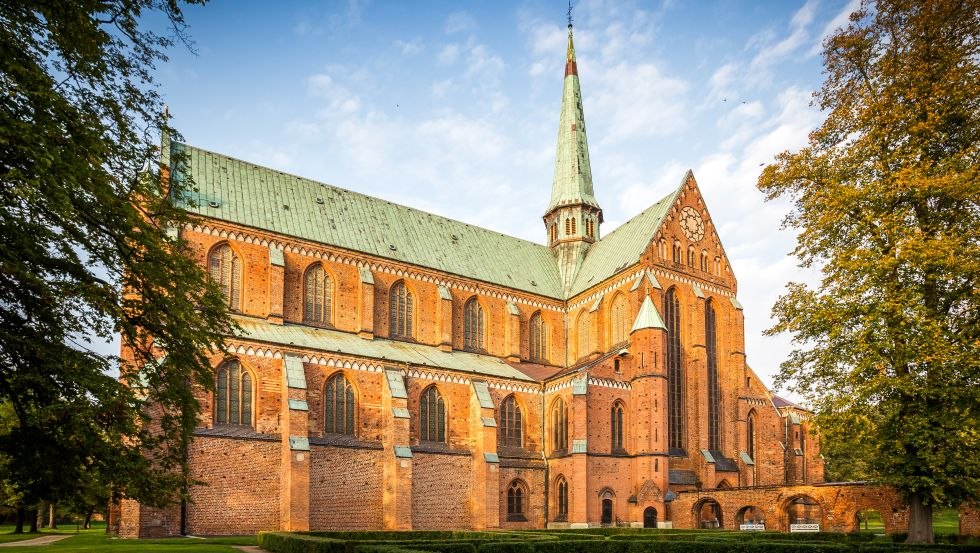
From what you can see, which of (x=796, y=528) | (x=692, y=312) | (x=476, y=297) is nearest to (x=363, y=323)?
(x=476, y=297)

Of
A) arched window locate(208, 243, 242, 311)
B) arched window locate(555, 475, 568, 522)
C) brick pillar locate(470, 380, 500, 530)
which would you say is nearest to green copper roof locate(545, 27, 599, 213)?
brick pillar locate(470, 380, 500, 530)

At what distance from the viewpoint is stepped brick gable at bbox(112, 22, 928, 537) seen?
3344 centimetres

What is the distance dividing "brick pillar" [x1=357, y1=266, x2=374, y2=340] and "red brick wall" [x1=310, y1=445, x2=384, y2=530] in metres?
7.47

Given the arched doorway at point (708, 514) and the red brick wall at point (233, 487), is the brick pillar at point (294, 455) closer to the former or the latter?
the red brick wall at point (233, 487)

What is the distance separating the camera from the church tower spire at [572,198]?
178 ft

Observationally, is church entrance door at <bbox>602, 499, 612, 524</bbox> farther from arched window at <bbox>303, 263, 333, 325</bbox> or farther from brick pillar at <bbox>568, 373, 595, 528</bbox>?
arched window at <bbox>303, 263, 333, 325</bbox>

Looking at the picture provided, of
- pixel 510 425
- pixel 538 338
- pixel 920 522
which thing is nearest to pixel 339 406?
pixel 510 425

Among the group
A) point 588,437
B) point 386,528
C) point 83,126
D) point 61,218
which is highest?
point 83,126

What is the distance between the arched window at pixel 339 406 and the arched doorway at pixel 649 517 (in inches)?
643

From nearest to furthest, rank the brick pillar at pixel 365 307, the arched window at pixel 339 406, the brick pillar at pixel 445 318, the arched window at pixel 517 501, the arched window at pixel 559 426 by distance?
the arched window at pixel 339 406 < the arched window at pixel 517 501 < the brick pillar at pixel 365 307 < the arched window at pixel 559 426 < the brick pillar at pixel 445 318

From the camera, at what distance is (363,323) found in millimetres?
41062

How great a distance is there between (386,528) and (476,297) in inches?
655

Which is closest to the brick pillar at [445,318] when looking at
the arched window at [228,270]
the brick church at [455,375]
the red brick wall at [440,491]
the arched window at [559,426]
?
the brick church at [455,375]

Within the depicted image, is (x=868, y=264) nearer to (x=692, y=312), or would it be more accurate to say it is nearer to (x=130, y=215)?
(x=130, y=215)
